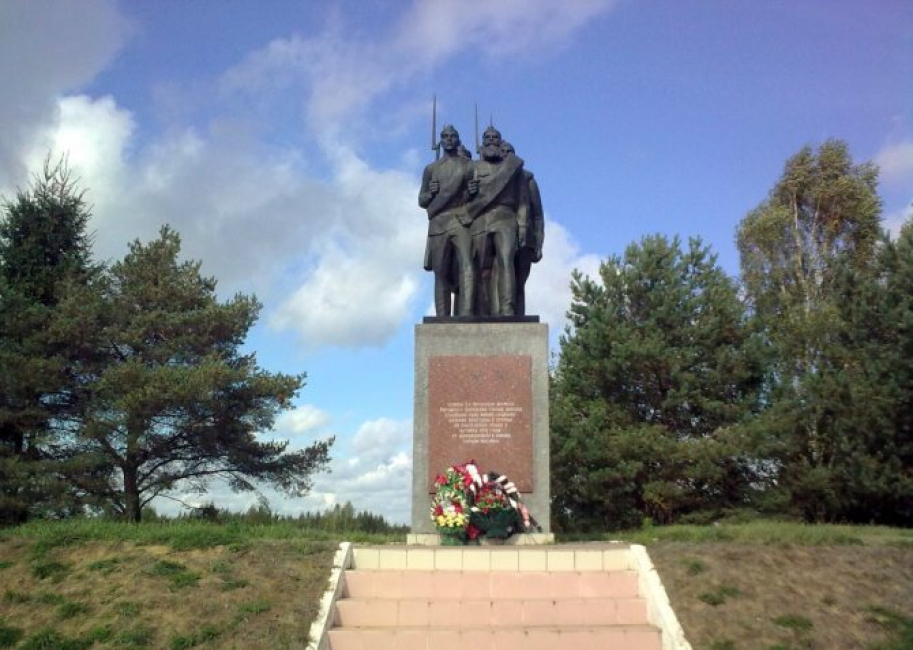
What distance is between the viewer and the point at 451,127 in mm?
12172

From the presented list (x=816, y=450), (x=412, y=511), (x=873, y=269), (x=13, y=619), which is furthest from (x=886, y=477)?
(x=13, y=619)

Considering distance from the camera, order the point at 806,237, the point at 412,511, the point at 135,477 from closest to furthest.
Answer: the point at 412,511 < the point at 135,477 < the point at 806,237

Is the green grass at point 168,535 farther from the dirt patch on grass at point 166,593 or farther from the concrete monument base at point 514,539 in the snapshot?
the concrete monument base at point 514,539

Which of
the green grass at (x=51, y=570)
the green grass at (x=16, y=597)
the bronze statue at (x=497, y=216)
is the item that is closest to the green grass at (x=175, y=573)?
the green grass at (x=51, y=570)

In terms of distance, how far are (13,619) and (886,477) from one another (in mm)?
14681

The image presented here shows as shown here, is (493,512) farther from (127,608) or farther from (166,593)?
(127,608)

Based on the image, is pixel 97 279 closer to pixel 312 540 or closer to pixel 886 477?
pixel 312 540

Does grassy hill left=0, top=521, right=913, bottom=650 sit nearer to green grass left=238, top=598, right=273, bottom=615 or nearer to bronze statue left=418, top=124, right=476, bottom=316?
green grass left=238, top=598, right=273, bottom=615

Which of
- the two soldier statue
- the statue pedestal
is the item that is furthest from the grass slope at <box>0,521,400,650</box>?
→ the two soldier statue

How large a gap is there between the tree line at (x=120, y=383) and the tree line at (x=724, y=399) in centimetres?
637

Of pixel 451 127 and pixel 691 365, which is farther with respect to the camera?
pixel 691 365

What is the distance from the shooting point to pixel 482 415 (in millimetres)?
10688

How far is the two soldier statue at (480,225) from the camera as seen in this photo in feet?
38.5

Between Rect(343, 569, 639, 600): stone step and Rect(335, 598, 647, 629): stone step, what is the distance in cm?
21
